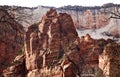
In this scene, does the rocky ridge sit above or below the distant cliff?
above

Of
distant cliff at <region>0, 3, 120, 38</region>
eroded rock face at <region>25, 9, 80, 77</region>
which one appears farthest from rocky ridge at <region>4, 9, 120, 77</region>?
distant cliff at <region>0, 3, 120, 38</region>

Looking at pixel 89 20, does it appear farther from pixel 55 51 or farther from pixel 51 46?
pixel 55 51

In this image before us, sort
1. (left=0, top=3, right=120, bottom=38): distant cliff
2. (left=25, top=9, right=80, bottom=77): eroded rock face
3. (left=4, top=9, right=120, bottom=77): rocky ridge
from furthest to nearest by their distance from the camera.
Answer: (left=0, top=3, right=120, bottom=38): distant cliff < (left=25, top=9, right=80, bottom=77): eroded rock face < (left=4, top=9, right=120, bottom=77): rocky ridge

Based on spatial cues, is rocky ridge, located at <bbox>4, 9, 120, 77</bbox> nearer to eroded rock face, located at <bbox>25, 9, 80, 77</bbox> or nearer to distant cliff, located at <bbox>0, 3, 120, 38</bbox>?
eroded rock face, located at <bbox>25, 9, 80, 77</bbox>

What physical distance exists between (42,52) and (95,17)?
79.9 m

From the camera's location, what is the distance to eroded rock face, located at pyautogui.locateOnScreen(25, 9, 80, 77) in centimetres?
6228

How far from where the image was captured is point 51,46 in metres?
65.5

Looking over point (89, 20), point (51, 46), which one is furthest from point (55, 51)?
point (89, 20)

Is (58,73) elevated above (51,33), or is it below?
below

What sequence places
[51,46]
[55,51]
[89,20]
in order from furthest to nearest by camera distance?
[89,20]
[51,46]
[55,51]

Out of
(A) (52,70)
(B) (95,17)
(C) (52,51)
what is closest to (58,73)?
(A) (52,70)

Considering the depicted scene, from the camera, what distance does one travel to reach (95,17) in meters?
145

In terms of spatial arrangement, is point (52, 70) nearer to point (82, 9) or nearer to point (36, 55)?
point (36, 55)

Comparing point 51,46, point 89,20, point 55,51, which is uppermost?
point 51,46
